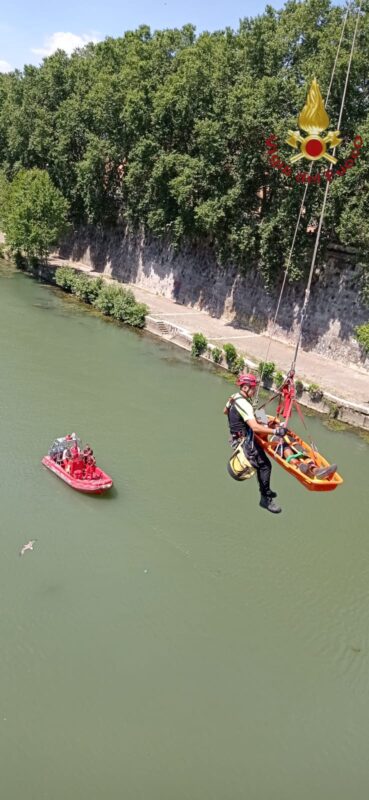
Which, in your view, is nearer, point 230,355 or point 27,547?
point 27,547

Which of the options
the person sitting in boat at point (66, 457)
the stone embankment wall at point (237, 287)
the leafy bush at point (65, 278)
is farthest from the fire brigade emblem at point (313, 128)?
the leafy bush at point (65, 278)

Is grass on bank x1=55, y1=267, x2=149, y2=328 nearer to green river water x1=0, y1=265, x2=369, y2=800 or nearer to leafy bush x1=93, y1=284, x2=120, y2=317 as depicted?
leafy bush x1=93, y1=284, x2=120, y2=317

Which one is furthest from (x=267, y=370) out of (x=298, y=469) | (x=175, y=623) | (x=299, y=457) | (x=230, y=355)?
(x=298, y=469)

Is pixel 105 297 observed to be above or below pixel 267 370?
above

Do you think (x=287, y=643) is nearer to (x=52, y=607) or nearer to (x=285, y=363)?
(x=52, y=607)

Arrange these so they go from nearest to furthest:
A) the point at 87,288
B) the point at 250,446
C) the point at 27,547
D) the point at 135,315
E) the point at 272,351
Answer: the point at 250,446, the point at 27,547, the point at 272,351, the point at 135,315, the point at 87,288

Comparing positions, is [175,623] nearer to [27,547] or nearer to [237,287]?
[27,547]
